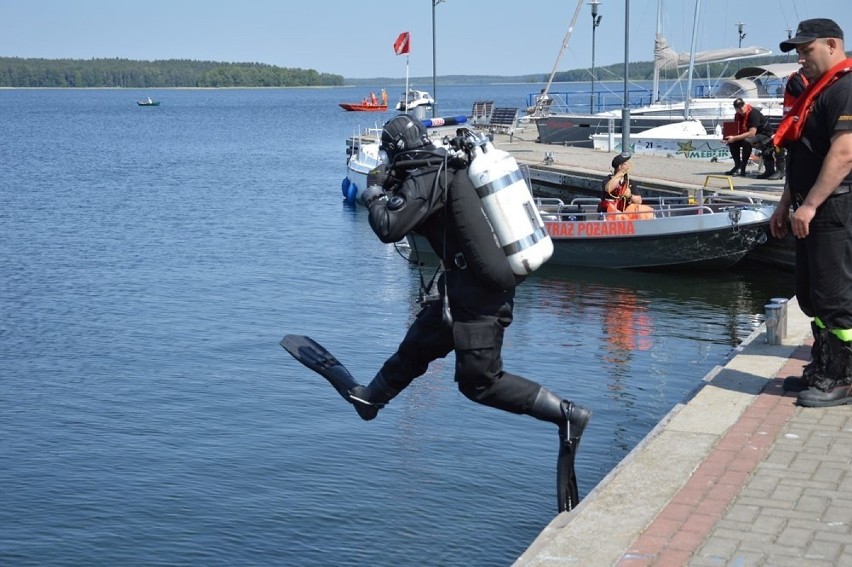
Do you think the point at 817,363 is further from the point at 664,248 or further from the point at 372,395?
the point at 664,248

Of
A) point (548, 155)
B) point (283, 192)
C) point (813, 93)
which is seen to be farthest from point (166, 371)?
point (283, 192)

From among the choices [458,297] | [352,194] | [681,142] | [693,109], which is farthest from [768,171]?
[458,297]

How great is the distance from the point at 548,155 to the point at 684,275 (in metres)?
9.52

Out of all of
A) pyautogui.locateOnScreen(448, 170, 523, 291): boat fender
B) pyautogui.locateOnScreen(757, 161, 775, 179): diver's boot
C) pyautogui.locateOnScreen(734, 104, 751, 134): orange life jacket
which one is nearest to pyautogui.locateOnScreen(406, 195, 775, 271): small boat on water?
pyautogui.locateOnScreen(757, 161, 775, 179): diver's boot

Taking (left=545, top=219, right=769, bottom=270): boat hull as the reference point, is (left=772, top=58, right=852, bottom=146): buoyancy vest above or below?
above

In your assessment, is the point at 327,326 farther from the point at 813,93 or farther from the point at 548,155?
the point at 548,155

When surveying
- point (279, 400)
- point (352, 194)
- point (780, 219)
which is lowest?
point (352, 194)

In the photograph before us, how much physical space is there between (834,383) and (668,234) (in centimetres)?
1181

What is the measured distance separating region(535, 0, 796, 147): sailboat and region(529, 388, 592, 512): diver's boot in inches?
1143

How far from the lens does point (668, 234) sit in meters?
18.5

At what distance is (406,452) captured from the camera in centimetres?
993

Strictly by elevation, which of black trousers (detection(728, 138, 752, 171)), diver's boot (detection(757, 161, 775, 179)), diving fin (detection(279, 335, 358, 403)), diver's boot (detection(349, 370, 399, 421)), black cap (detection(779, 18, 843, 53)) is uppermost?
black cap (detection(779, 18, 843, 53))

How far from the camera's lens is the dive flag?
1679 inches

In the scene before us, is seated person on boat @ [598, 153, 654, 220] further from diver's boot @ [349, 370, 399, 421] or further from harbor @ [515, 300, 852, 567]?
diver's boot @ [349, 370, 399, 421]
